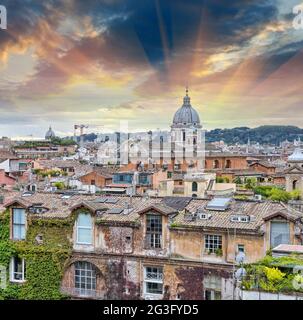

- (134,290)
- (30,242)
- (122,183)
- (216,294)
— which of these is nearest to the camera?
(216,294)

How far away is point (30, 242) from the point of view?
9039 millimetres

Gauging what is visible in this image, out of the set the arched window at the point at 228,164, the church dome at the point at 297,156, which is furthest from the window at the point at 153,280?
the arched window at the point at 228,164

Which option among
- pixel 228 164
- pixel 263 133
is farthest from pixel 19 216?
pixel 228 164

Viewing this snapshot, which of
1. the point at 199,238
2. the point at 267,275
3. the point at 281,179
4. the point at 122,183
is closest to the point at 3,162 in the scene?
Result: the point at 122,183

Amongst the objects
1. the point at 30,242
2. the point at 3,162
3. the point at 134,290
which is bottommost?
the point at 134,290

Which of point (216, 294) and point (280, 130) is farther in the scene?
point (280, 130)

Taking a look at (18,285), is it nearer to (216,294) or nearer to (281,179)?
(216,294)

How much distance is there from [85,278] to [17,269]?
4.08 ft

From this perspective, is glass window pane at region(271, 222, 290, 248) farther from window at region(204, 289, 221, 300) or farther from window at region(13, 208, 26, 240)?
window at region(13, 208, 26, 240)

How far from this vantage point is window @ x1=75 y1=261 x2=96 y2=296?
8.52 meters

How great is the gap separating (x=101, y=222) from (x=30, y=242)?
1.34 m

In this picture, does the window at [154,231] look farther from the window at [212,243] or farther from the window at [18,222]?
the window at [18,222]

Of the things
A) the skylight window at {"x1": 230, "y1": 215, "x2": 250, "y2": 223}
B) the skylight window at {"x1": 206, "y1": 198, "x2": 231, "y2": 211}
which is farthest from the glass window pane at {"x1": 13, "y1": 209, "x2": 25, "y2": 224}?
the skylight window at {"x1": 230, "y1": 215, "x2": 250, "y2": 223}
